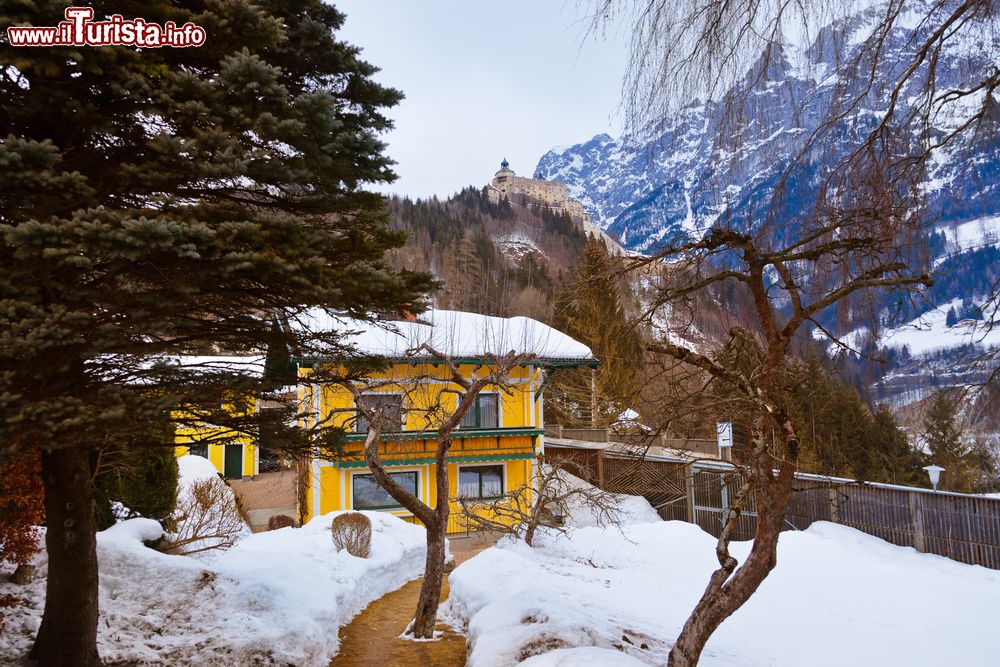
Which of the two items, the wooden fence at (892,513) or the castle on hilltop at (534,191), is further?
the castle on hilltop at (534,191)

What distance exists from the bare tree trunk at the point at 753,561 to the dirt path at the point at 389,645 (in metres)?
3.63

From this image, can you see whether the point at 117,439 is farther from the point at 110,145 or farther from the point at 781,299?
the point at 781,299

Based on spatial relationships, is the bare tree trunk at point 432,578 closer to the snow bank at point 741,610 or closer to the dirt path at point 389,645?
the dirt path at point 389,645

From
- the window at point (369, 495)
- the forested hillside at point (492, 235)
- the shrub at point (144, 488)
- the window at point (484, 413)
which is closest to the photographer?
the shrub at point (144, 488)

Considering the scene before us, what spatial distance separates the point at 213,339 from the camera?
20.7ft

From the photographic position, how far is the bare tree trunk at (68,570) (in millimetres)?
5648

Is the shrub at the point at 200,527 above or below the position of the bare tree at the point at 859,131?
below

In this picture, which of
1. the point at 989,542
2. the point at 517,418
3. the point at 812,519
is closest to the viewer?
the point at 989,542

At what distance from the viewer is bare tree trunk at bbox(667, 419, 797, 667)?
4.88 metres

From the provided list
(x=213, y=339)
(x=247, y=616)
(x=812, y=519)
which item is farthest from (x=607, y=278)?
(x=812, y=519)

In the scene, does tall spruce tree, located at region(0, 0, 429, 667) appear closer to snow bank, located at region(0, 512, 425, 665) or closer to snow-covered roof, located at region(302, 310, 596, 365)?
snow bank, located at region(0, 512, 425, 665)

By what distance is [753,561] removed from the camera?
4.89 meters

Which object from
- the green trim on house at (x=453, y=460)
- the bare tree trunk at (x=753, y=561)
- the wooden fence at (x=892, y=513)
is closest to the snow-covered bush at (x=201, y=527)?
the green trim on house at (x=453, y=460)

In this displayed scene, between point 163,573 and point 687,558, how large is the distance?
36.0ft
